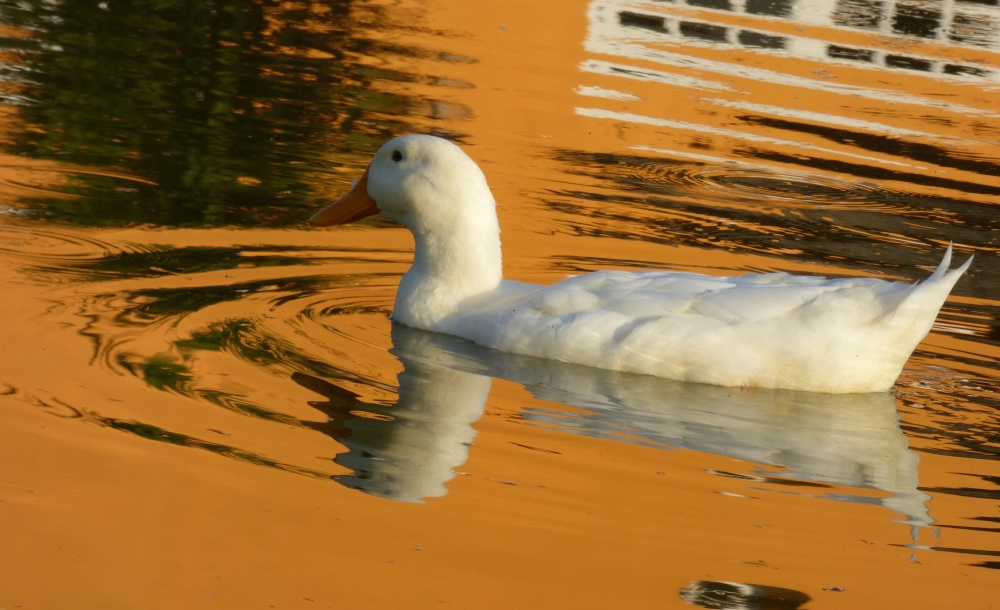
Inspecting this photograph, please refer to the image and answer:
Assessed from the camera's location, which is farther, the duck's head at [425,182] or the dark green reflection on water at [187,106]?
the dark green reflection on water at [187,106]

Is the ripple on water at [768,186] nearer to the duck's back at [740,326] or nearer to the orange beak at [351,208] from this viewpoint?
the orange beak at [351,208]

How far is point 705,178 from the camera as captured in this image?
35.8ft

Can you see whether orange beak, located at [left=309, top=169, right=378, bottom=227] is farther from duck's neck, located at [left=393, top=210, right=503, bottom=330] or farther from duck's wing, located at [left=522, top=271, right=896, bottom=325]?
duck's wing, located at [left=522, top=271, right=896, bottom=325]

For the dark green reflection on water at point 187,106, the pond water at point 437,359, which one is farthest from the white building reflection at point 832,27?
the dark green reflection on water at point 187,106

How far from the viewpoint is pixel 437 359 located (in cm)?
689

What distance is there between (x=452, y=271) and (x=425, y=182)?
0.46 m

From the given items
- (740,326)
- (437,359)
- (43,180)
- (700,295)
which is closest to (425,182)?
(437,359)

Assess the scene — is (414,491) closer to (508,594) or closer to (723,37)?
(508,594)

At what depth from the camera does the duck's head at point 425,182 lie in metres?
7.31

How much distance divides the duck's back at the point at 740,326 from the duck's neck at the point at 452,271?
19.5 inches

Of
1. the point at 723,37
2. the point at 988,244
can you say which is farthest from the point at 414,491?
the point at 723,37

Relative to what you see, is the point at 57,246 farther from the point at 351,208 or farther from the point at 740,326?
the point at 740,326

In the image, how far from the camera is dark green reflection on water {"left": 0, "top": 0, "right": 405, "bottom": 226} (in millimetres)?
9062

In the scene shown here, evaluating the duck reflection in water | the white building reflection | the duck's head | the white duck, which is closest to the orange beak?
the duck's head
